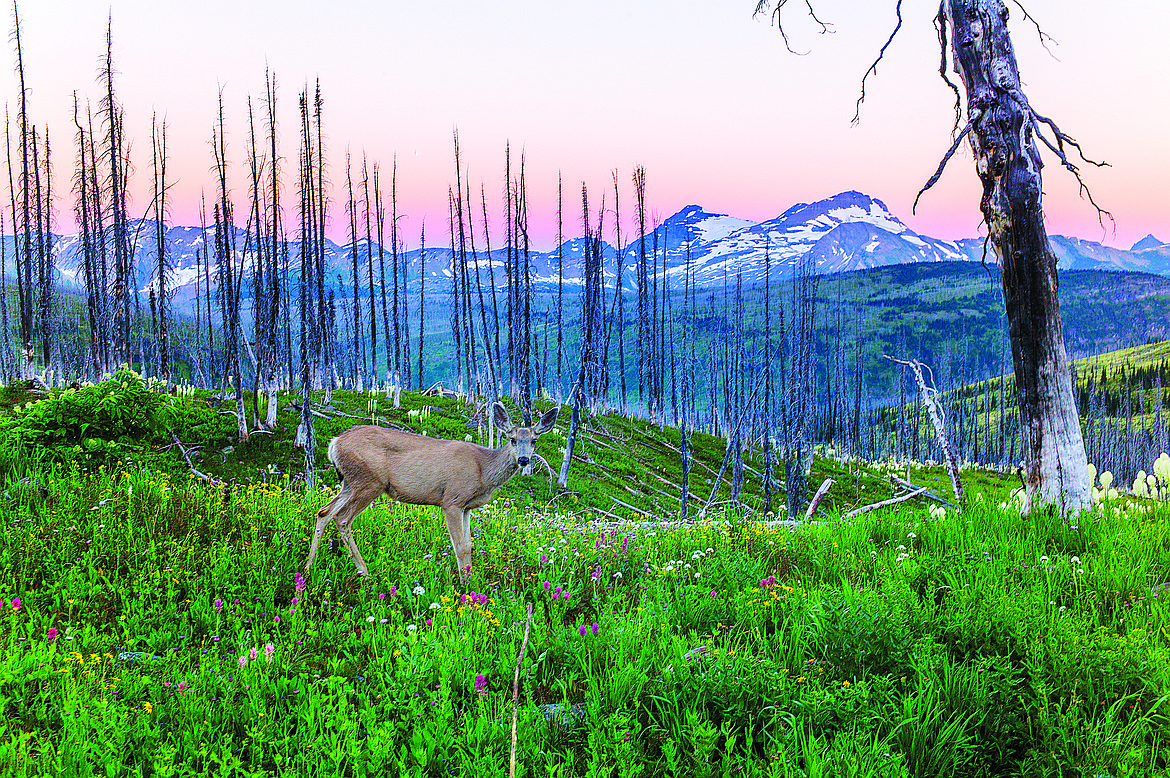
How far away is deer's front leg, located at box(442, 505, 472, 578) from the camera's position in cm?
571

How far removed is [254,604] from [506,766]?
9.50 feet

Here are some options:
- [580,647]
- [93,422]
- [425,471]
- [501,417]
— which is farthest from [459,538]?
[93,422]

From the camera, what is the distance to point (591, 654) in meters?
3.99

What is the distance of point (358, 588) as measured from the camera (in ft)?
17.7

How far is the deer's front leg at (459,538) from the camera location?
5709 millimetres

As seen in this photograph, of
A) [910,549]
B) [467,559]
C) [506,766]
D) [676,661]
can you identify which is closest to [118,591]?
[467,559]

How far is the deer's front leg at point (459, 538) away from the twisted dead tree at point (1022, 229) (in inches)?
248

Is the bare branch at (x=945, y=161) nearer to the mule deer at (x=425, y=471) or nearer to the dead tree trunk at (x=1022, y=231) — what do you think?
the dead tree trunk at (x=1022, y=231)

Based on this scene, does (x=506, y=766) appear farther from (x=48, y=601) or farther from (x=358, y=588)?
(x=48, y=601)

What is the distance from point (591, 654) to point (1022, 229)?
709 centimetres

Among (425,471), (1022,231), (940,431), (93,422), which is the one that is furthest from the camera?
→ (940,431)

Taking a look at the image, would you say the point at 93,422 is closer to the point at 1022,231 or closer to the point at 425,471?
the point at 425,471

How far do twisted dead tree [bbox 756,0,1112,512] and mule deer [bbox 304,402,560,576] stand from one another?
575 cm

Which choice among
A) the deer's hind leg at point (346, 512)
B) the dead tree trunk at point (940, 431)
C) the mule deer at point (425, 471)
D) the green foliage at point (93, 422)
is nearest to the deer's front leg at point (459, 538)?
the mule deer at point (425, 471)
